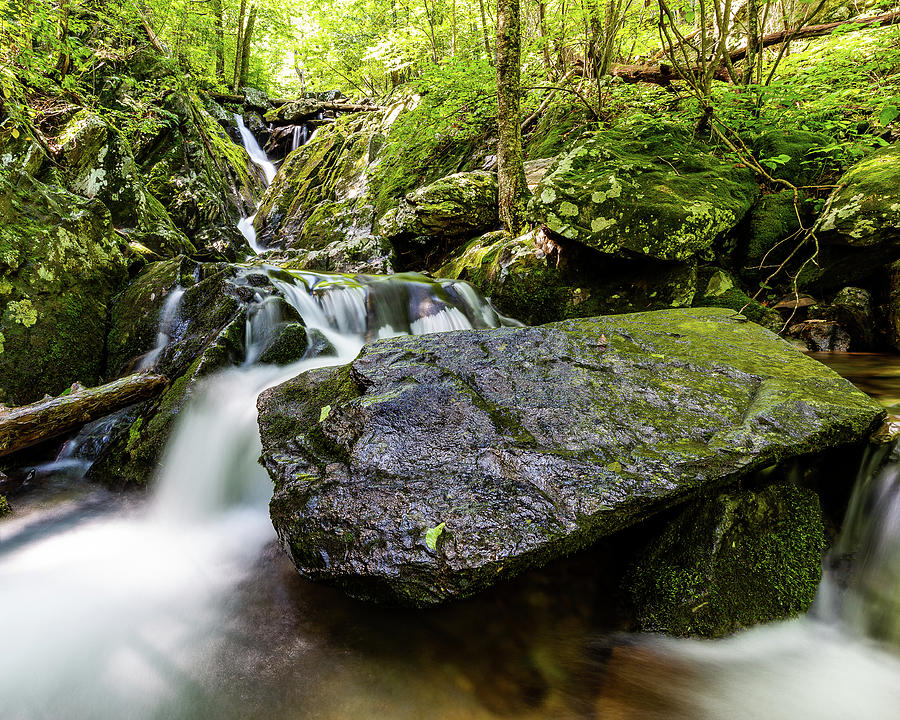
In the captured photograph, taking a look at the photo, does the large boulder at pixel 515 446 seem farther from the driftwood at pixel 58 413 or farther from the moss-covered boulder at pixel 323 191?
the moss-covered boulder at pixel 323 191

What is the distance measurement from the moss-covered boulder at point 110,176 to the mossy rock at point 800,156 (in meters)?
9.03

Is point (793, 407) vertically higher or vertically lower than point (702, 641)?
higher

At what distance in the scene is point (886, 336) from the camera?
434 cm

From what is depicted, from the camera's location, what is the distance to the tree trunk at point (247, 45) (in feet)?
54.1

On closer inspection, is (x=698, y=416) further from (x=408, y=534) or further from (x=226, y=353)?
(x=226, y=353)

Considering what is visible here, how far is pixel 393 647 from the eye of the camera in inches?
75.7

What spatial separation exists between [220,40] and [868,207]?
71.4 ft

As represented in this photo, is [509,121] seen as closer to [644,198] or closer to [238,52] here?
[644,198]

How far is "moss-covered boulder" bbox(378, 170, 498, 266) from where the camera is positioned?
7020mm

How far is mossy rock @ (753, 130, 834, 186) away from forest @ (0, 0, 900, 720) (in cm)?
4

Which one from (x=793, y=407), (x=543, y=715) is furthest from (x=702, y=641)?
(x=793, y=407)

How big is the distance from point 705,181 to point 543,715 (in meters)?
5.45

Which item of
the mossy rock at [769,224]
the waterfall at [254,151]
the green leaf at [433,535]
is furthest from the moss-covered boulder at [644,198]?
the waterfall at [254,151]

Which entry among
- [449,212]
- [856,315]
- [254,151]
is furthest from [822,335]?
[254,151]
